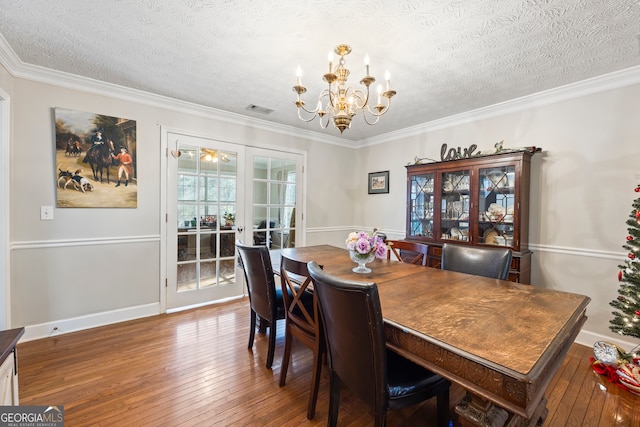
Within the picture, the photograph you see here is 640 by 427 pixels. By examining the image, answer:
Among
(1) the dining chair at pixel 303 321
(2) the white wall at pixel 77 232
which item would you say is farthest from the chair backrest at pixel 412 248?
(2) the white wall at pixel 77 232

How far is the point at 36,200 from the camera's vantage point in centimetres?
244

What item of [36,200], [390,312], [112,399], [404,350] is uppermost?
[36,200]

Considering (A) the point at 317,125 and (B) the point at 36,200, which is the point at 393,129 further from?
(B) the point at 36,200

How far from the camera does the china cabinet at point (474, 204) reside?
2668mm

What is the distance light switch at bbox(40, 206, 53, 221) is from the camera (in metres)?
2.47

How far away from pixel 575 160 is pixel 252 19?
121 inches

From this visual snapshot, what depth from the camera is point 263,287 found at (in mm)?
2002

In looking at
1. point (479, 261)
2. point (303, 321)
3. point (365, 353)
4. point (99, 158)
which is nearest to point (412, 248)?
point (479, 261)

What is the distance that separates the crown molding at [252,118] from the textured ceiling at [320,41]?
96 mm

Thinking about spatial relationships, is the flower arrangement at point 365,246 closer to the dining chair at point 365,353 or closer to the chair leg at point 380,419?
the dining chair at point 365,353

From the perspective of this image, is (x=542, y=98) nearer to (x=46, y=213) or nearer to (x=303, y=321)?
(x=303, y=321)

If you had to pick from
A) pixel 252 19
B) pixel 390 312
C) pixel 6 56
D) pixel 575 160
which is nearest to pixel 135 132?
pixel 6 56

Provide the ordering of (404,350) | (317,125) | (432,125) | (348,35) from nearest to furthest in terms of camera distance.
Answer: (404,350), (348,35), (432,125), (317,125)

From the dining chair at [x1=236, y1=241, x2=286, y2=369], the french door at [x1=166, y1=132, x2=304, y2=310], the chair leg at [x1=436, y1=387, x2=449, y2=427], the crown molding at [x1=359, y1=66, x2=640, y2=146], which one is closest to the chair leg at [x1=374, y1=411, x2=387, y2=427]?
the chair leg at [x1=436, y1=387, x2=449, y2=427]
